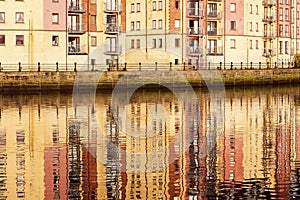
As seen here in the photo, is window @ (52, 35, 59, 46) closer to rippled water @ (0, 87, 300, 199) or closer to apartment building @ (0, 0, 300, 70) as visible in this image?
apartment building @ (0, 0, 300, 70)

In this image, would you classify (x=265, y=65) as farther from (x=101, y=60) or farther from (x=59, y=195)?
(x=59, y=195)

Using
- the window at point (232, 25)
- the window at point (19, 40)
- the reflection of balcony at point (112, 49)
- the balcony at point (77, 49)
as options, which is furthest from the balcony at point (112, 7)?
the window at point (232, 25)

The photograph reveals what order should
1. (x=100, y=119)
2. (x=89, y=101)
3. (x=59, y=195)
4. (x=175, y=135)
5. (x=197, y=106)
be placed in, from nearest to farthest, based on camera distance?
1. (x=59, y=195)
2. (x=175, y=135)
3. (x=100, y=119)
4. (x=197, y=106)
5. (x=89, y=101)

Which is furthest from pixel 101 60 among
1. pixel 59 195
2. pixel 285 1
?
pixel 59 195

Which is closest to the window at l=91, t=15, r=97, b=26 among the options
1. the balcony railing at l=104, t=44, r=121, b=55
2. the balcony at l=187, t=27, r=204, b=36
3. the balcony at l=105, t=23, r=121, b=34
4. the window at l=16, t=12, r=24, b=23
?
the balcony at l=105, t=23, r=121, b=34

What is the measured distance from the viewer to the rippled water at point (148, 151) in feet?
80.9

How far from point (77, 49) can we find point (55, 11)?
500 cm

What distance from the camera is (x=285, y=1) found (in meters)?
121

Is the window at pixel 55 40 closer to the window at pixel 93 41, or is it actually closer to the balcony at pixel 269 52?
the window at pixel 93 41

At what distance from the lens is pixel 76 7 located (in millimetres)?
89500

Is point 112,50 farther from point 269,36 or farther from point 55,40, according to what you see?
point 269,36

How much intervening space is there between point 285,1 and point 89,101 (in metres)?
63.2

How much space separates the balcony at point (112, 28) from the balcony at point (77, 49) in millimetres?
4364

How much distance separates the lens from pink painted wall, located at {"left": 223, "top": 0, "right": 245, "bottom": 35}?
344 feet
